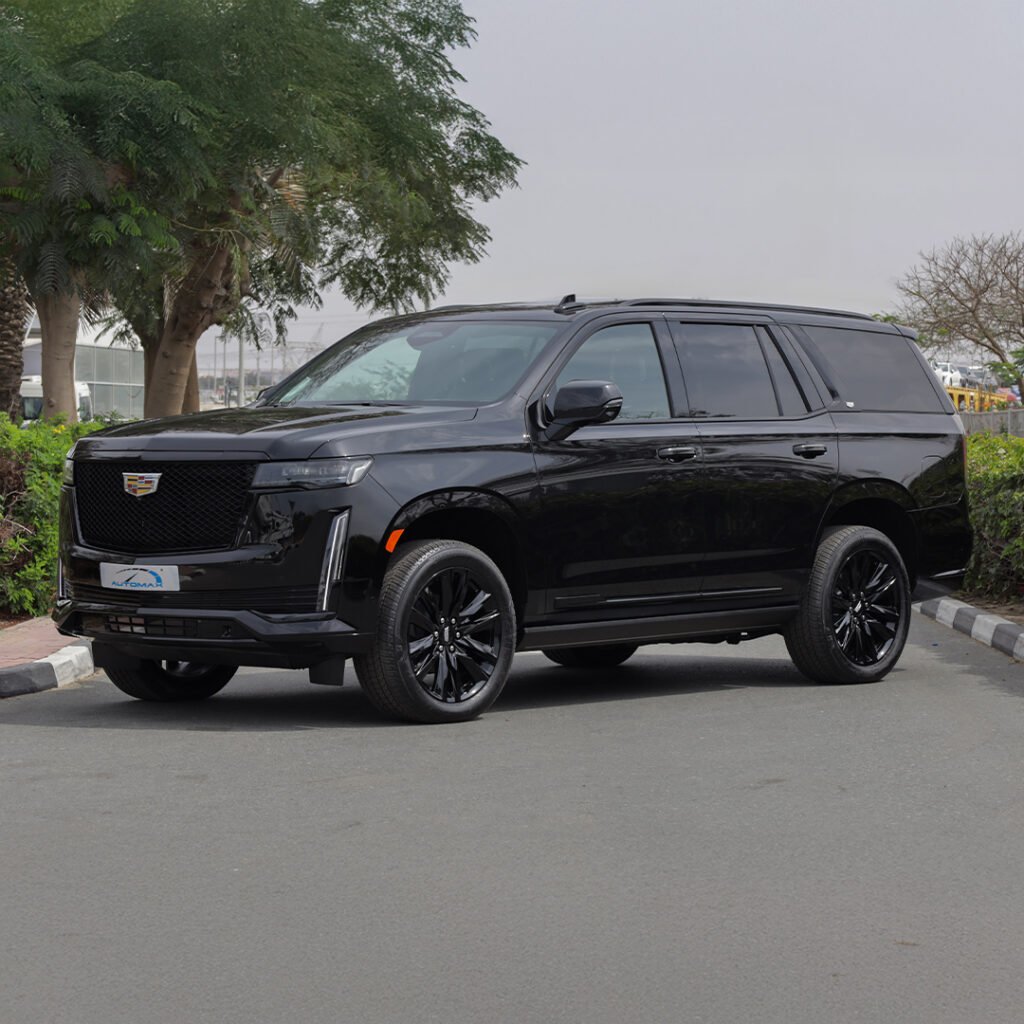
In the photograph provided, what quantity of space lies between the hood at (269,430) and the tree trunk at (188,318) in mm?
26611

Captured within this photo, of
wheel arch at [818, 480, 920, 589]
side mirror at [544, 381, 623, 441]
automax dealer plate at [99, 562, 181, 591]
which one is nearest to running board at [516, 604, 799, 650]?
wheel arch at [818, 480, 920, 589]

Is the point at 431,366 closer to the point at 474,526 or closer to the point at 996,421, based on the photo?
the point at 474,526

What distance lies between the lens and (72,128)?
28375 millimetres

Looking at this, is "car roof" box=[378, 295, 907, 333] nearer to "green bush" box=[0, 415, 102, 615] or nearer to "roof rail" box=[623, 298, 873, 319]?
"roof rail" box=[623, 298, 873, 319]

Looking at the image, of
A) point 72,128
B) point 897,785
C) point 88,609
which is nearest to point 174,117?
point 72,128

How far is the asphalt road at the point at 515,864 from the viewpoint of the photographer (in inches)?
194

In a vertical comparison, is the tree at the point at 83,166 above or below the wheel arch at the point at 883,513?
above

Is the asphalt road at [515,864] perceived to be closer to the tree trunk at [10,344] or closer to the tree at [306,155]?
the tree at [306,155]

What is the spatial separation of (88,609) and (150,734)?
713 mm

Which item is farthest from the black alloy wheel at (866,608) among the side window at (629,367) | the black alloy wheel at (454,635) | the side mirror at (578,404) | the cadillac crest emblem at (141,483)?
the cadillac crest emblem at (141,483)

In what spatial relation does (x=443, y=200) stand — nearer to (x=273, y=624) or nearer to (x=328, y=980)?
(x=273, y=624)

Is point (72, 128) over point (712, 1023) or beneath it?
over

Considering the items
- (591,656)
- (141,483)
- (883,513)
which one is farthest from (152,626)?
(883,513)

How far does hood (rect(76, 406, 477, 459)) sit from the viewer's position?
873 cm
